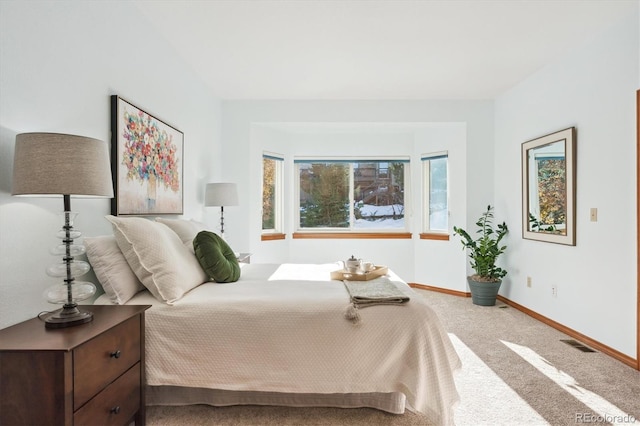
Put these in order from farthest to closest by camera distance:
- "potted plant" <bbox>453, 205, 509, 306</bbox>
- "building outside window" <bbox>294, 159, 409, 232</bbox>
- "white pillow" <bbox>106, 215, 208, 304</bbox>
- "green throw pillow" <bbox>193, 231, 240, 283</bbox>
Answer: "building outside window" <bbox>294, 159, 409, 232</bbox>
"potted plant" <bbox>453, 205, 509, 306</bbox>
"green throw pillow" <bbox>193, 231, 240, 283</bbox>
"white pillow" <bbox>106, 215, 208, 304</bbox>

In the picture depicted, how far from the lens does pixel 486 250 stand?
4.55 meters

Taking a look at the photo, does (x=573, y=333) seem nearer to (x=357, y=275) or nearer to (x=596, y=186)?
(x=596, y=186)

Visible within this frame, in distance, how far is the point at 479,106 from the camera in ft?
16.3

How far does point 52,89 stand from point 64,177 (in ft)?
2.46

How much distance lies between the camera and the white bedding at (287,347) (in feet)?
6.34

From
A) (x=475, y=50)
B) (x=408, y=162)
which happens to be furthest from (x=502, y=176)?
(x=475, y=50)

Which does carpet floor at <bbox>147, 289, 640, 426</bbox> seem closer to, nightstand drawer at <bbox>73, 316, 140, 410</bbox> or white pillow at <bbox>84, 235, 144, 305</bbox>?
nightstand drawer at <bbox>73, 316, 140, 410</bbox>

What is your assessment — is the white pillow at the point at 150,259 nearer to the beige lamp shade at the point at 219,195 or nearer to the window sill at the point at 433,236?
the beige lamp shade at the point at 219,195

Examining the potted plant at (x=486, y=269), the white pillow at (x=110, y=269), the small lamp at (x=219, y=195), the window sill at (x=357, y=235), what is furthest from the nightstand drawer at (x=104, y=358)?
the window sill at (x=357, y=235)

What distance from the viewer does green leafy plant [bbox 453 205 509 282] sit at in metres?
4.54

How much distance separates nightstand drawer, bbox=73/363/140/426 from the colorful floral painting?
46.4 inches

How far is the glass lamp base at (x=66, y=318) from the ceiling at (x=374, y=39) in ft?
7.21

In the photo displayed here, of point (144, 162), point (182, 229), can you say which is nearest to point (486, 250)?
point (182, 229)

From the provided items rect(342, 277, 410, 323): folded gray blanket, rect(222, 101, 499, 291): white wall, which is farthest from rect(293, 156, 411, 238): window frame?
rect(342, 277, 410, 323): folded gray blanket
